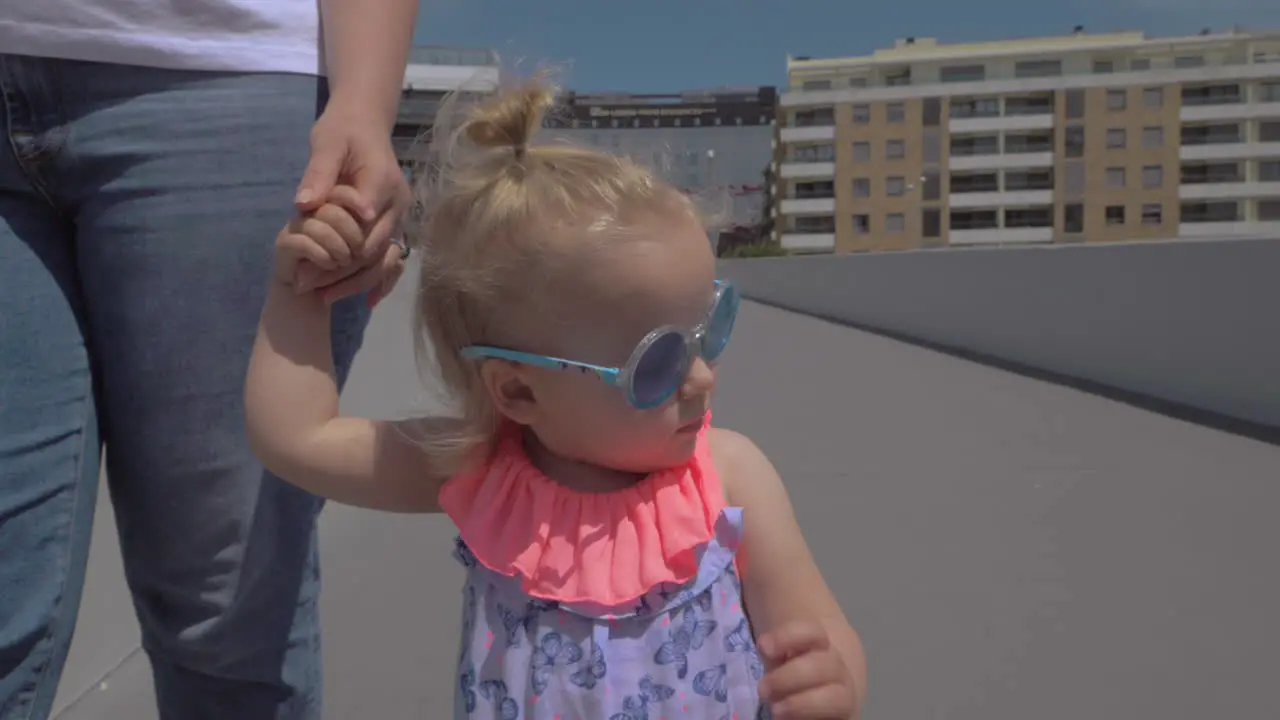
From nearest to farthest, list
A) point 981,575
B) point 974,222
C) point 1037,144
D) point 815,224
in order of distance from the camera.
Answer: point 981,575 < point 1037,144 < point 974,222 < point 815,224

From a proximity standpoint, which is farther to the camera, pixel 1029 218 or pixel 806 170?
pixel 806 170

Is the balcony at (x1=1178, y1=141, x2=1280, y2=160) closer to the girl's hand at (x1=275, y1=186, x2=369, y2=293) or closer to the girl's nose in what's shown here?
the girl's nose

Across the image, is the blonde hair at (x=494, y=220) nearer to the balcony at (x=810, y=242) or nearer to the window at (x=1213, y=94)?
the balcony at (x=810, y=242)

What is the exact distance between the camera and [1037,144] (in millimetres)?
67250

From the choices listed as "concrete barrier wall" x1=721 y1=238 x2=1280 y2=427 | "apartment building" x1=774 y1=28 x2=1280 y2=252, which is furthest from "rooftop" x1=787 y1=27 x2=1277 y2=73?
"concrete barrier wall" x1=721 y1=238 x2=1280 y2=427

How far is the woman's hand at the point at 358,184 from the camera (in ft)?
3.90

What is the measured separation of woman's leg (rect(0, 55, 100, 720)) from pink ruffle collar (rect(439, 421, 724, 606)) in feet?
1.46

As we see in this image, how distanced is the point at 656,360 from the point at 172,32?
27.6 inches

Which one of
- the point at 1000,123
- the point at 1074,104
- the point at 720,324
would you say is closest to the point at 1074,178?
the point at 1074,104

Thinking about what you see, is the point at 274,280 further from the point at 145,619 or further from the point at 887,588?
the point at 887,588

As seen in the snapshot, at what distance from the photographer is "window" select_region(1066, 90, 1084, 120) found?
6519cm

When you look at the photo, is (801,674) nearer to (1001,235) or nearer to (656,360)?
(656,360)

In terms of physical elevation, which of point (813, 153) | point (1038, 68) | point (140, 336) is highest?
point (1038, 68)

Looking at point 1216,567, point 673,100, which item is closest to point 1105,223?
point 673,100
